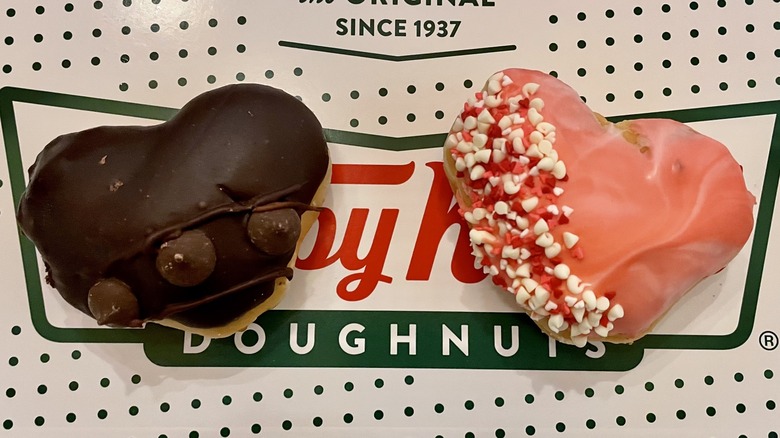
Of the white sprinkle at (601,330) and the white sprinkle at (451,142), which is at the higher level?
the white sprinkle at (451,142)

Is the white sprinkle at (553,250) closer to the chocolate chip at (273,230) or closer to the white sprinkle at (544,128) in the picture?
the white sprinkle at (544,128)

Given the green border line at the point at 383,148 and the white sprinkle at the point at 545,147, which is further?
the green border line at the point at 383,148

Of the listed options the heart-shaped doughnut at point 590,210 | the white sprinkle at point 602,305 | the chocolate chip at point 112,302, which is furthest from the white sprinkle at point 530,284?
the chocolate chip at point 112,302

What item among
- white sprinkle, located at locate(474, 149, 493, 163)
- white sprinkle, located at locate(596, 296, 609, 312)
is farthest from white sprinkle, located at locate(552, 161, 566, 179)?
white sprinkle, located at locate(596, 296, 609, 312)

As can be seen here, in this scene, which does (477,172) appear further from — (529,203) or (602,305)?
(602,305)

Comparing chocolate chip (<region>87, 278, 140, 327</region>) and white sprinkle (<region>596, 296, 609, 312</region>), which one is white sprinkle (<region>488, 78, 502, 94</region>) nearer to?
white sprinkle (<region>596, 296, 609, 312</region>)

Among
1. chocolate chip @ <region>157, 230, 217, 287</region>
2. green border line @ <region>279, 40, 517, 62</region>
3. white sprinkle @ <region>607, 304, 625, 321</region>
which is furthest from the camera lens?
green border line @ <region>279, 40, 517, 62</region>

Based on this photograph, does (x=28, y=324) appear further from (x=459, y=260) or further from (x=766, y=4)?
(x=766, y=4)
